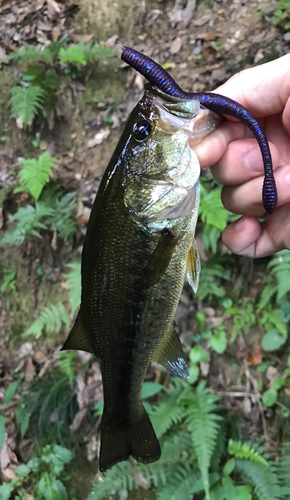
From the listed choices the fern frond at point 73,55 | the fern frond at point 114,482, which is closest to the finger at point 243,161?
the fern frond at point 114,482

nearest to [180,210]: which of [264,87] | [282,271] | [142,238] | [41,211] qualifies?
[142,238]

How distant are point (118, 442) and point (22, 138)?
378cm

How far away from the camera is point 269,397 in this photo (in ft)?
8.50

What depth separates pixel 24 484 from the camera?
3127mm

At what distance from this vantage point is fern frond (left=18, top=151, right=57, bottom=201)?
3.52 m

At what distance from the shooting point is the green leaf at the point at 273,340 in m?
2.62

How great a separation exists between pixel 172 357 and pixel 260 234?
852 millimetres

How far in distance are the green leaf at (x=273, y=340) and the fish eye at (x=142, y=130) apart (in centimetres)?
200

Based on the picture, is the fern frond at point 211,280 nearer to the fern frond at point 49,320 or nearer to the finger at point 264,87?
the fern frond at point 49,320

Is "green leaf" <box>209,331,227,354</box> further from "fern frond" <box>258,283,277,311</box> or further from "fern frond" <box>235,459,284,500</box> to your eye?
"fern frond" <box>235,459,284,500</box>

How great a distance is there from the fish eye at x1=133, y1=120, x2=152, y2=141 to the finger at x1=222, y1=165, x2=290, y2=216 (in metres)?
0.62

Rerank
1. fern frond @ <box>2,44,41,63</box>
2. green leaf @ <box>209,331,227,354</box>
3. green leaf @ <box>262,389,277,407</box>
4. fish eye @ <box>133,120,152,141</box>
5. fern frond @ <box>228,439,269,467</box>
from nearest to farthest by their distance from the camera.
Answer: fish eye @ <box>133,120,152,141</box>, fern frond @ <box>228,439,269,467</box>, green leaf @ <box>262,389,277,407</box>, green leaf @ <box>209,331,227,354</box>, fern frond @ <box>2,44,41,63</box>

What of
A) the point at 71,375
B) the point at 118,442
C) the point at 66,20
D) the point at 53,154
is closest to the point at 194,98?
the point at 118,442

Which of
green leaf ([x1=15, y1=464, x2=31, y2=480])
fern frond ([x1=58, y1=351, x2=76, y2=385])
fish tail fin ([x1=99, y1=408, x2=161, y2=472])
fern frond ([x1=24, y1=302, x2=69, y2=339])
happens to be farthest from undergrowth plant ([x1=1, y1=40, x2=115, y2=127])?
green leaf ([x1=15, y1=464, x2=31, y2=480])
